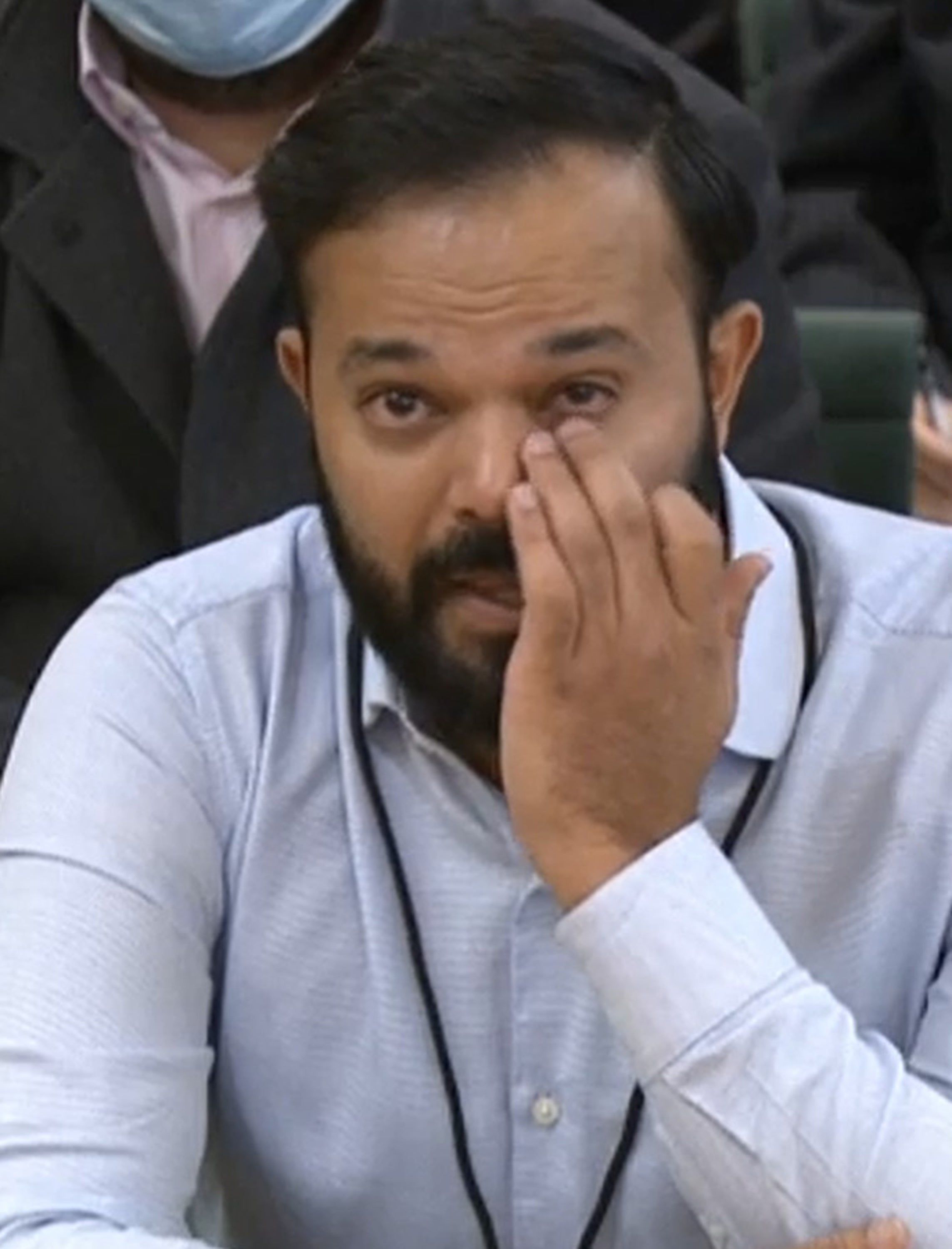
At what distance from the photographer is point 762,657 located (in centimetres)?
128

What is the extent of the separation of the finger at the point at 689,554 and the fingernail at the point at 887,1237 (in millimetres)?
262

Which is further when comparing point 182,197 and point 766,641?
point 182,197

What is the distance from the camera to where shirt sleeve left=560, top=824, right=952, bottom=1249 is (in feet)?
3.64

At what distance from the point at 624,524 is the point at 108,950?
31 cm

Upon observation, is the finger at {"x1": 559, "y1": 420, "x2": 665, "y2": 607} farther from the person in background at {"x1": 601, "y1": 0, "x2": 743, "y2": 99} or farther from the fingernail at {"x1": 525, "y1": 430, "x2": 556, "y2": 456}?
the person in background at {"x1": 601, "y1": 0, "x2": 743, "y2": 99}

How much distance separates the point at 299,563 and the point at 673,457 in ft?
0.76

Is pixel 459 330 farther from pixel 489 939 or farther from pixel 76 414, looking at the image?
pixel 76 414

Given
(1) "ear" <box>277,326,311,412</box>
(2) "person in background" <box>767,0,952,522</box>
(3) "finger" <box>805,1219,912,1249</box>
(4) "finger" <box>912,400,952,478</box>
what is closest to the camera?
(3) "finger" <box>805,1219,912,1249</box>

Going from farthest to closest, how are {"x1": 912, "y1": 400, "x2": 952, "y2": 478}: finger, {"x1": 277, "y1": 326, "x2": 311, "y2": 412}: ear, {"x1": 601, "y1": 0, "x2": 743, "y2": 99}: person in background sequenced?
{"x1": 601, "y1": 0, "x2": 743, "y2": 99}: person in background, {"x1": 912, "y1": 400, "x2": 952, "y2": 478}: finger, {"x1": 277, "y1": 326, "x2": 311, "y2": 412}: ear

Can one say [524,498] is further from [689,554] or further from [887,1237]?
[887,1237]

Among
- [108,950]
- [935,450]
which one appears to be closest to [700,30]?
[935,450]

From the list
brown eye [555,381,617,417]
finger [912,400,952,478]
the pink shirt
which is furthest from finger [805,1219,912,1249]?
finger [912,400,952,478]

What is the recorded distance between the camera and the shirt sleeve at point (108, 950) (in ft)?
3.84

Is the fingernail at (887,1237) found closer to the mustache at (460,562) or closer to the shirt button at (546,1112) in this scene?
the shirt button at (546,1112)
